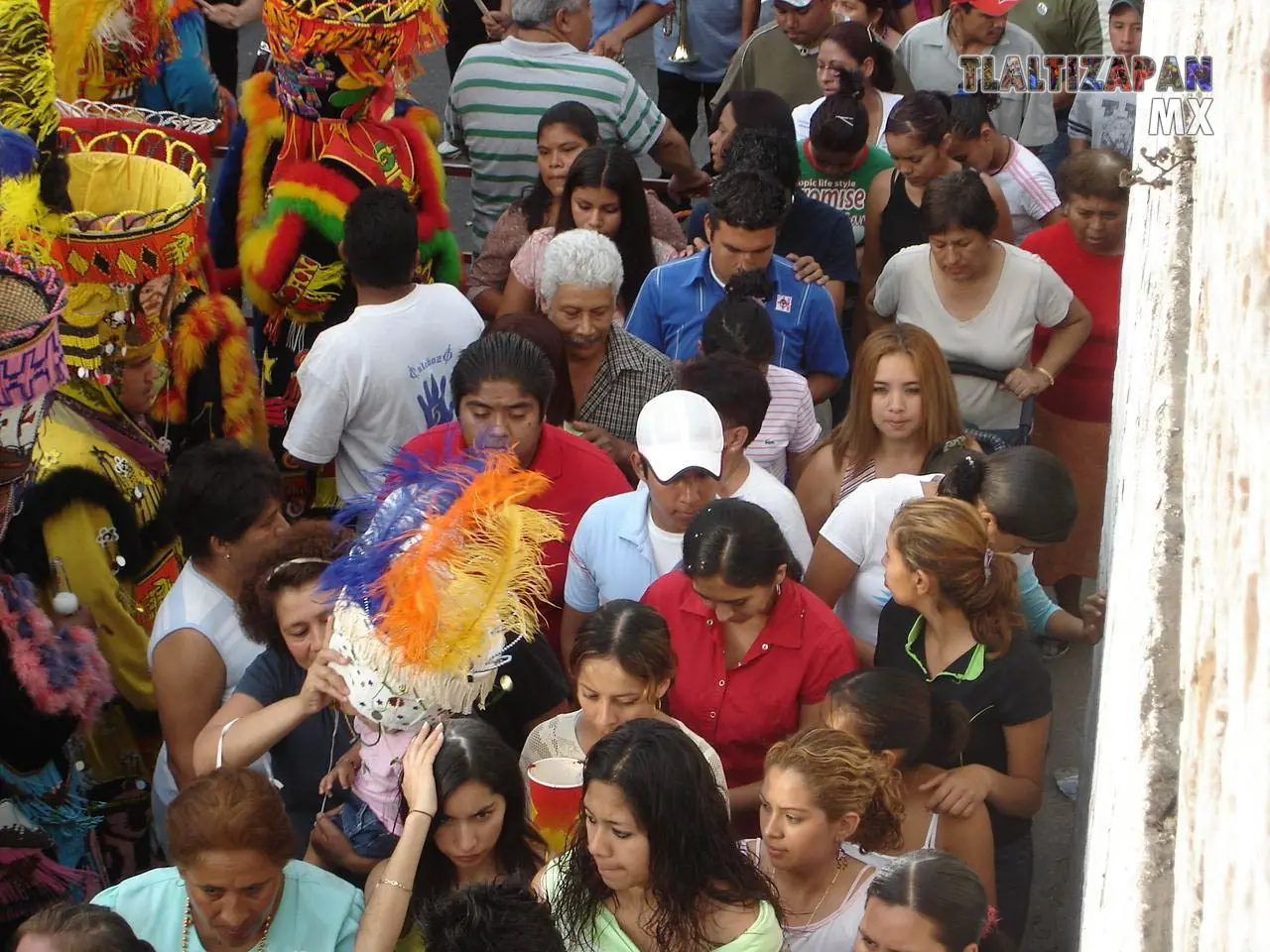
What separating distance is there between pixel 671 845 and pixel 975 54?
16.5 feet

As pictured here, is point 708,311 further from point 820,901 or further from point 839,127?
point 820,901

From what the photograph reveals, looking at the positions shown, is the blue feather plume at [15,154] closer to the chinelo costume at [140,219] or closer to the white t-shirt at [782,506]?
the chinelo costume at [140,219]

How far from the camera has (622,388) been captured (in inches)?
198

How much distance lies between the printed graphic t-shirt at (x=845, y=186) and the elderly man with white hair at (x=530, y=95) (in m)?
0.67

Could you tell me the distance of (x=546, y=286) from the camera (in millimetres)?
5004

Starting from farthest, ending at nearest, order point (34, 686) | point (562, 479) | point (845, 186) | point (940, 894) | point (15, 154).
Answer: point (845, 186)
point (562, 479)
point (15, 154)
point (34, 686)
point (940, 894)

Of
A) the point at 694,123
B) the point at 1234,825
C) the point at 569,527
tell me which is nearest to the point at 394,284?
the point at 569,527

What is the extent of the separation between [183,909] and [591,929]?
81 cm

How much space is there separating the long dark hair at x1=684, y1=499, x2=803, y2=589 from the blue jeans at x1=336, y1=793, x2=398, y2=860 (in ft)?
3.03

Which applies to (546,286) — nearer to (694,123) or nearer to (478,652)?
(478,652)

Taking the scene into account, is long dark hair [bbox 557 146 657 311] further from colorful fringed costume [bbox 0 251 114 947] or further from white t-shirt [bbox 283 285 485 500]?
colorful fringed costume [bbox 0 251 114 947]

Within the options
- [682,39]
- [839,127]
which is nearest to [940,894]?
[839,127]

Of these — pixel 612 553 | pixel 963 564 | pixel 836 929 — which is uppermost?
pixel 963 564

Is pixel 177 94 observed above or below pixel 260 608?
above
